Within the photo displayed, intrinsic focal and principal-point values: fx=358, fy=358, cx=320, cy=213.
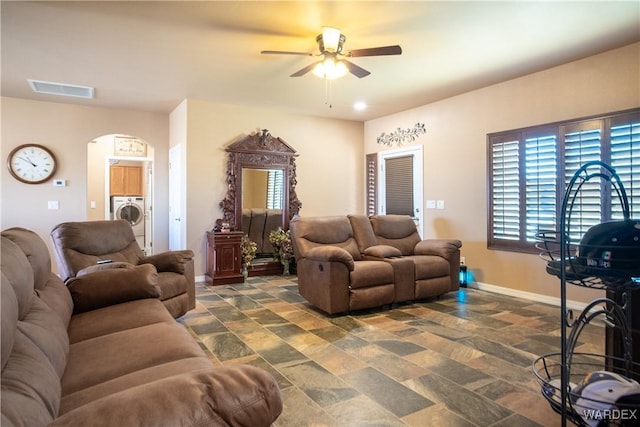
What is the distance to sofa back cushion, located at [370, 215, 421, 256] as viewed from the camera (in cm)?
478

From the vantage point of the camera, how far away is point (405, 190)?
610 centimetres

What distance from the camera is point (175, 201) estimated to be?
234 inches

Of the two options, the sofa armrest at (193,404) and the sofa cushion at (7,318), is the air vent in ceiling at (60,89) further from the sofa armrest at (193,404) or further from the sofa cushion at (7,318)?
the sofa armrest at (193,404)

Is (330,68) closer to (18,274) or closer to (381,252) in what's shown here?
(381,252)

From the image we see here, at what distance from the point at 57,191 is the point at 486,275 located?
643cm

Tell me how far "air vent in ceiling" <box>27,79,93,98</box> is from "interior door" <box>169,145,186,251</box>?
1395mm

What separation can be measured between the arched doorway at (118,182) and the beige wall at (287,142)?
7.63 ft

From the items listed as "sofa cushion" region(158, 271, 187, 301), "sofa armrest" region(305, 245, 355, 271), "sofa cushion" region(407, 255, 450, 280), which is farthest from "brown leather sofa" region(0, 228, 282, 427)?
"sofa cushion" region(407, 255, 450, 280)

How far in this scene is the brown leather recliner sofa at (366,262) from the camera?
12.0 ft

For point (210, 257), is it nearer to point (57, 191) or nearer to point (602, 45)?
point (57, 191)

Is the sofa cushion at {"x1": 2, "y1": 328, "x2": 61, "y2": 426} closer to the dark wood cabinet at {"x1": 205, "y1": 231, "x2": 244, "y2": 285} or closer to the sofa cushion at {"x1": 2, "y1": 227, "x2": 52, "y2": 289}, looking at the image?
the sofa cushion at {"x1": 2, "y1": 227, "x2": 52, "y2": 289}

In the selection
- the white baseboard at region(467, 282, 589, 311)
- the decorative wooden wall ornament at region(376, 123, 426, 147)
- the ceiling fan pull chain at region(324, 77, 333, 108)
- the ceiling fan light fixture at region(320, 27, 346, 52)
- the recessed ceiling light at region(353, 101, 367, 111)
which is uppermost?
the recessed ceiling light at region(353, 101, 367, 111)

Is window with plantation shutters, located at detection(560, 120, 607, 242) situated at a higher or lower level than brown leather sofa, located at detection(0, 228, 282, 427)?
higher

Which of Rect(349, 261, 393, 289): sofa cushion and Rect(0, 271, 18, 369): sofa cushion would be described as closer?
Rect(0, 271, 18, 369): sofa cushion
